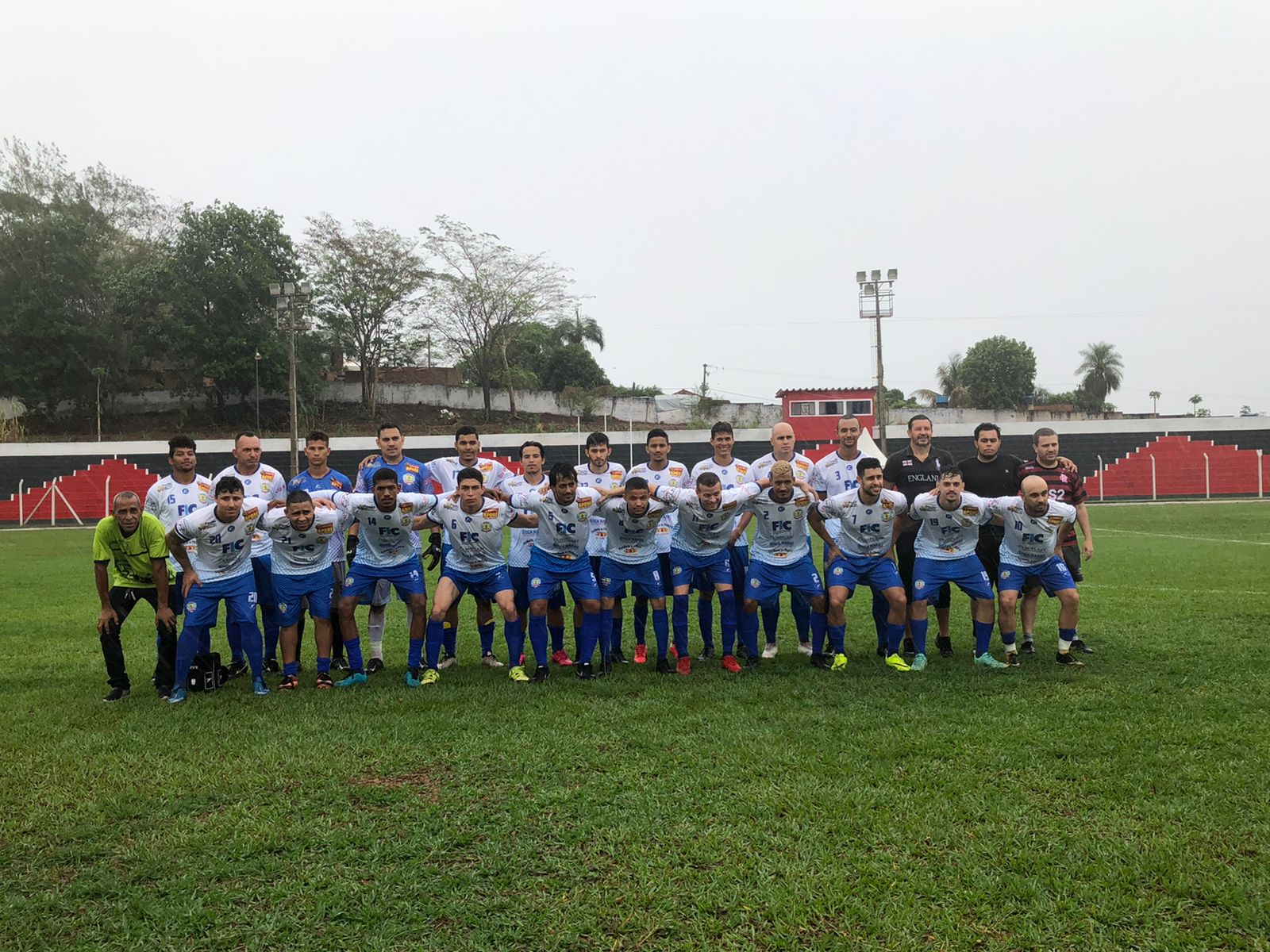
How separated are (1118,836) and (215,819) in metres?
4.08

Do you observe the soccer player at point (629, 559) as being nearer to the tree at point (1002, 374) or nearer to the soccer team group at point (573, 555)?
the soccer team group at point (573, 555)

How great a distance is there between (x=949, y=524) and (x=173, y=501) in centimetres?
629

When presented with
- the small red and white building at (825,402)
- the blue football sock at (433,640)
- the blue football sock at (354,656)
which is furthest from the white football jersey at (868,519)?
the small red and white building at (825,402)

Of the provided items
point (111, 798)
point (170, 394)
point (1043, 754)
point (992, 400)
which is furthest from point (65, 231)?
point (992, 400)

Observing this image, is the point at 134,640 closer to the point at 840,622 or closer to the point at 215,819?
the point at 215,819

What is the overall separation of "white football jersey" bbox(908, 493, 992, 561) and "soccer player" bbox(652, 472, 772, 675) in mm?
1296

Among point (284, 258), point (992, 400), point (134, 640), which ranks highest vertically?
point (284, 258)

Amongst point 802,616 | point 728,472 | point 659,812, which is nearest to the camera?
point 659,812

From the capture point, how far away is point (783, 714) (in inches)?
223

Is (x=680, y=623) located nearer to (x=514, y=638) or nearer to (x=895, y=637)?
(x=514, y=638)

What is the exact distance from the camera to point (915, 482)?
7730 mm

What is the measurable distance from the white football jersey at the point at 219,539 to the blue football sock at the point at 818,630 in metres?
4.53

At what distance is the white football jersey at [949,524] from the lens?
7.01 metres

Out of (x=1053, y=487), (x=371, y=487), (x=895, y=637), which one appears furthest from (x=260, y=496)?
(x=1053, y=487)
